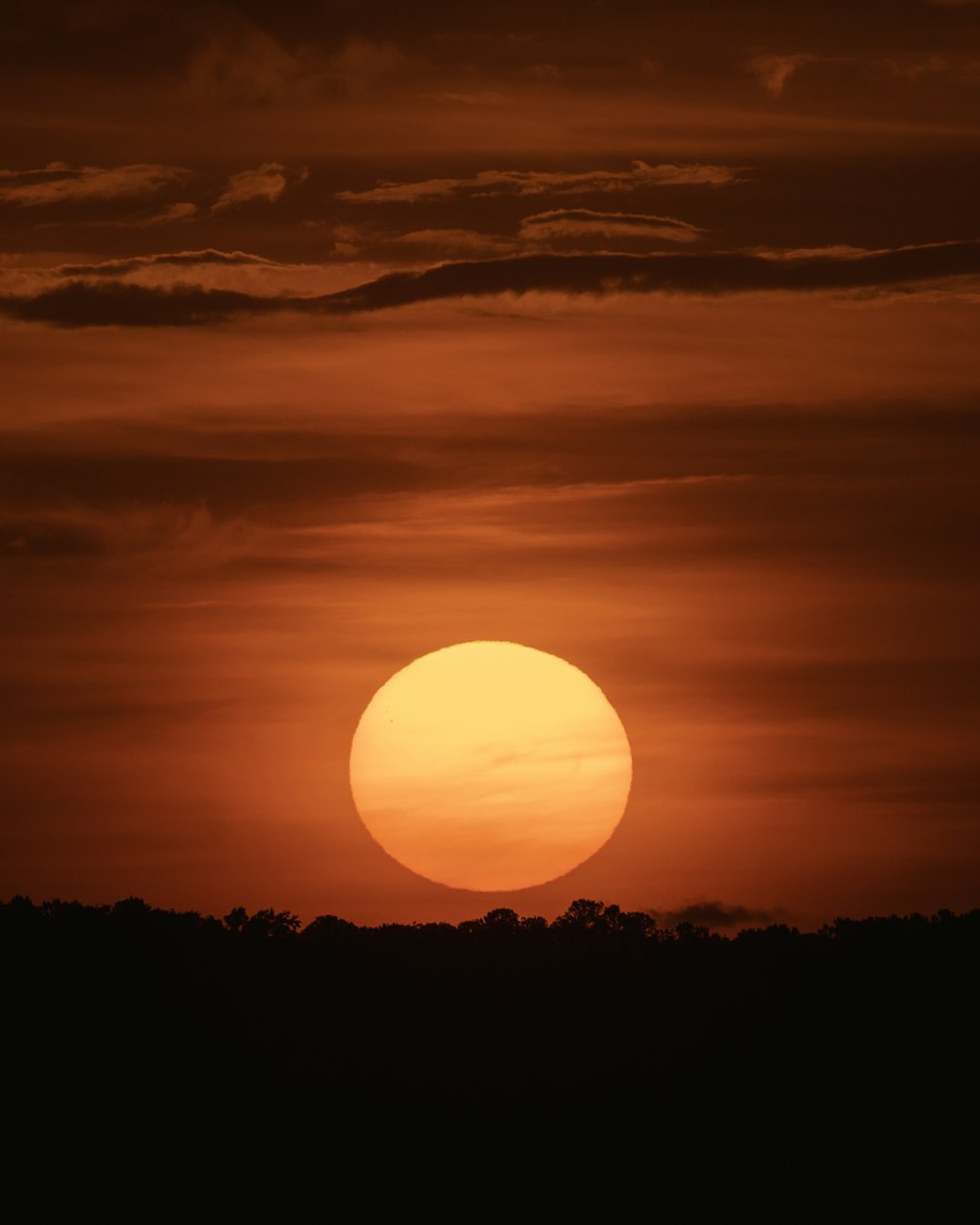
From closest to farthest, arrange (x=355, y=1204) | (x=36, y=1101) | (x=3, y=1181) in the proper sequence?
(x=3, y=1181) → (x=355, y=1204) → (x=36, y=1101)

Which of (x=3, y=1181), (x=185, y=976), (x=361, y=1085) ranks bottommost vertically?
(x=3, y=1181)

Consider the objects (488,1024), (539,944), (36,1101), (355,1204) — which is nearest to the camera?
(355,1204)

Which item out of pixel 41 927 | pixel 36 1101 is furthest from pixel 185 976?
pixel 36 1101

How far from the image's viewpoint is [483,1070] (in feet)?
346

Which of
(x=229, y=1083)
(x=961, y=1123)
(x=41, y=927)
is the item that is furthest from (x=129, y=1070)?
(x=961, y=1123)

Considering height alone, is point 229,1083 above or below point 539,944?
below

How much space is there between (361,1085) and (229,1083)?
5.64m

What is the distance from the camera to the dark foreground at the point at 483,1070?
3383 inches

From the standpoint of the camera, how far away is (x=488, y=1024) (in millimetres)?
111250

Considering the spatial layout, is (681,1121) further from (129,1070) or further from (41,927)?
(41,927)

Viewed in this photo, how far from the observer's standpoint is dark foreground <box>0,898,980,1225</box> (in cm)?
8594

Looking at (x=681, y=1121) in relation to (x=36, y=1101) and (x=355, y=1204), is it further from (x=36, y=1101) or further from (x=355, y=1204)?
(x=36, y=1101)

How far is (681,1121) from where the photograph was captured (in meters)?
98.8

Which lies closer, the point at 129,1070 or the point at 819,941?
the point at 129,1070
